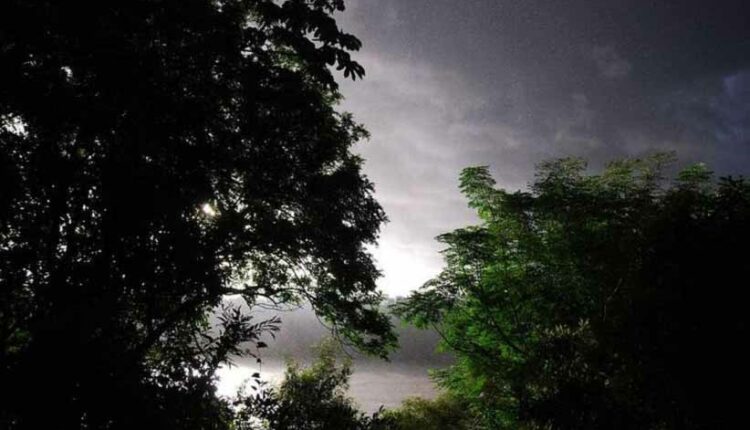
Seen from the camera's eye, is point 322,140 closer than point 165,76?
No

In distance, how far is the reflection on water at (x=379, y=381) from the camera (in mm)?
66062

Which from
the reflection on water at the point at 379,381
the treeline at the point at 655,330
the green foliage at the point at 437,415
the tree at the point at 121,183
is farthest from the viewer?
the reflection on water at the point at 379,381

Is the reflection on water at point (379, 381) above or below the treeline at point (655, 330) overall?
above

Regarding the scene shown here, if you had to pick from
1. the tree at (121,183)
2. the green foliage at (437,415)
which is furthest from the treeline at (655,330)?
the green foliage at (437,415)

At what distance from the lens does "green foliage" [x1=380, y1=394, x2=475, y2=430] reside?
20.1 metres

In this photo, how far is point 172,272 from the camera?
486 cm

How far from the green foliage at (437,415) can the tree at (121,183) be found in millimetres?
17773

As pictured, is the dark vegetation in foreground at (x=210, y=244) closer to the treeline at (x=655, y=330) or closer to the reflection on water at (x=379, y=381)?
the treeline at (x=655, y=330)

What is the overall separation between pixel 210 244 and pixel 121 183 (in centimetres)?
142

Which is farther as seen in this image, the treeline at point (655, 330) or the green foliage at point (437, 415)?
the green foliage at point (437, 415)

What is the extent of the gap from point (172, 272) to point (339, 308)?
643 centimetres

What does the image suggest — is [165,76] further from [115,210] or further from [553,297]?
[553,297]

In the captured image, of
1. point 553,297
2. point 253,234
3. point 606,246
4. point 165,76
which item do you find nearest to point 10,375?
point 165,76

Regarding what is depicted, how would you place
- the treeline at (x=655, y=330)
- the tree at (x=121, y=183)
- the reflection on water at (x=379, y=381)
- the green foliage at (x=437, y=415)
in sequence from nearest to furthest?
the tree at (x=121, y=183)
the treeline at (x=655, y=330)
the green foliage at (x=437, y=415)
the reflection on water at (x=379, y=381)
